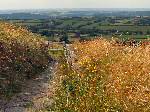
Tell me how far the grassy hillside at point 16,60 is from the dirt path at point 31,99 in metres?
0.45

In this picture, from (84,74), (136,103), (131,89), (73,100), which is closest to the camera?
(136,103)

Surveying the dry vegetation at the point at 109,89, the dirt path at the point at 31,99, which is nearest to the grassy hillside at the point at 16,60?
the dirt path at the point at 31,99

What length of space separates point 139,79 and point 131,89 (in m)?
0.72

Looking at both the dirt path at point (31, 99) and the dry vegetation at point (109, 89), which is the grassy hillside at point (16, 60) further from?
the dry vegetation at point (109, 89)

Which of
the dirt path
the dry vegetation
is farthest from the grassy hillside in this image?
the dry vegetation

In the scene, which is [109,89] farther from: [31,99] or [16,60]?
[16,60]

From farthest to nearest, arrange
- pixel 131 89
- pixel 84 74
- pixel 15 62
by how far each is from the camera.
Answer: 1. pixel 15 62
2. pixel 84 74
3. pixel 131 89

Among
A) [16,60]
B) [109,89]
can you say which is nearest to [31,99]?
[109,89]

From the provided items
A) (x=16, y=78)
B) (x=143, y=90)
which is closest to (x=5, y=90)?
(x=16, y=78)

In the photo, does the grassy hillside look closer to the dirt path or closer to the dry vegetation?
the dirt path

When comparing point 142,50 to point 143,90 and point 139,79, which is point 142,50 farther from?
point 143,90

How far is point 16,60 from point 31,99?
3.92 metres

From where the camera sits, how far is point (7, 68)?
1384 centimetres

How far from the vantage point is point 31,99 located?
1168 centimetres
